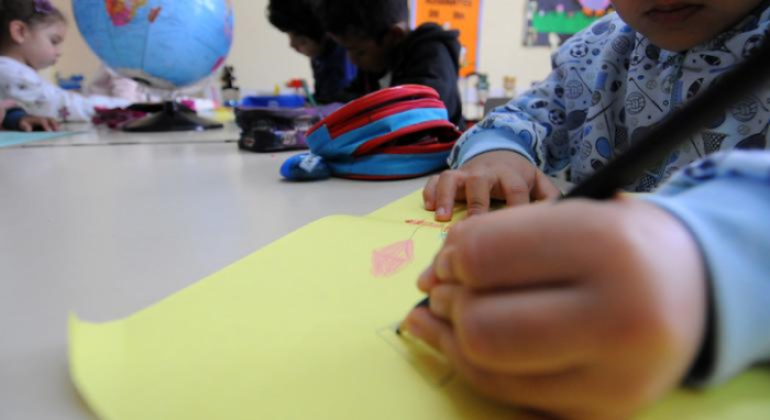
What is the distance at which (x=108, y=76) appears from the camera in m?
1.96

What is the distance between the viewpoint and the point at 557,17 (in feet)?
7.53

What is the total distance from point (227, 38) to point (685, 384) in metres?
1.23

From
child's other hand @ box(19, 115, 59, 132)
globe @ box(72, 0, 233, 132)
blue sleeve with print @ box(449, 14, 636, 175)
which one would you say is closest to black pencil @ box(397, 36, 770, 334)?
blue sleeve with print @ box(449, 14, 636, 175)

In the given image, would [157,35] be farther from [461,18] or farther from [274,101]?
[461,18]

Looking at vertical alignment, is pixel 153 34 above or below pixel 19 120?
above

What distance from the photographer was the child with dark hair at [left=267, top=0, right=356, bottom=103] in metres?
1.46

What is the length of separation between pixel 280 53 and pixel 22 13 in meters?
1.05

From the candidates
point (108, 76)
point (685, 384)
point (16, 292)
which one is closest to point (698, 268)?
point (685, 384)

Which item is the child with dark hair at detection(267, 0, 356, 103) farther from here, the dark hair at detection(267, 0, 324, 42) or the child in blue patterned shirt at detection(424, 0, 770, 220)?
the child in blue patterned shirt at detection(424, 0, 770, 220)

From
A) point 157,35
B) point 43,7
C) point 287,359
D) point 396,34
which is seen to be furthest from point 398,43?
point 43,7

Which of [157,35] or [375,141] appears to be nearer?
[375,141]

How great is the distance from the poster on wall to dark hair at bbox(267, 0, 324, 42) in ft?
2.69

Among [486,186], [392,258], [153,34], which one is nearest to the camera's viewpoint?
[392,258]

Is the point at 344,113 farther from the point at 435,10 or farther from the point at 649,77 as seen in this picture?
the point at 435,10
